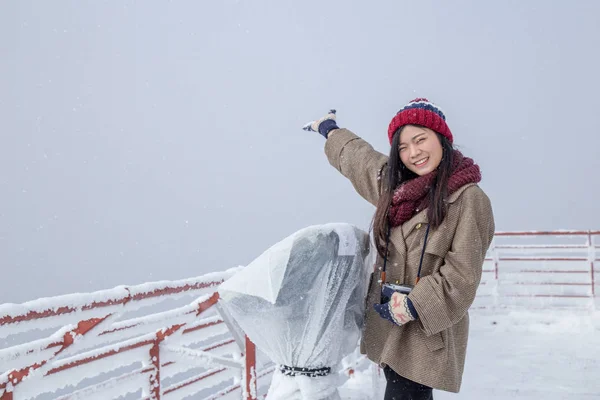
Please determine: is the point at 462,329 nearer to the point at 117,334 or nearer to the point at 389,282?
the point at 389,282

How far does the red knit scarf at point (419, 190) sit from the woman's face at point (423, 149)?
0.04 meters

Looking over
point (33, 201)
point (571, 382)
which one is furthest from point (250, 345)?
point (33, 201)

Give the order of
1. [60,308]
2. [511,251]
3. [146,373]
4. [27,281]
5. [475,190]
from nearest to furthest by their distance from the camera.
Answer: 1. [60,308]
2. [475,190]
3. [146,373]
4. [511,251]
5. [27,281]

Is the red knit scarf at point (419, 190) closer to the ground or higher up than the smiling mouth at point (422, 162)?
closer to the ground

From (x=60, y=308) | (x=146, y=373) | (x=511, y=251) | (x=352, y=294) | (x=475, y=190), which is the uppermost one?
(x=475, y=190)

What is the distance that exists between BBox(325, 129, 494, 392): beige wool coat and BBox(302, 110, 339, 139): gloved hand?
1.86 feet

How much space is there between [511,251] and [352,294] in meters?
6.31

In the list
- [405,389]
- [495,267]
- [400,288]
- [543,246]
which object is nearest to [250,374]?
[405,389]

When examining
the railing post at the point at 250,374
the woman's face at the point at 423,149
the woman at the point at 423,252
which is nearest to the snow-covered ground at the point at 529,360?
the railing post at the point at 250,374

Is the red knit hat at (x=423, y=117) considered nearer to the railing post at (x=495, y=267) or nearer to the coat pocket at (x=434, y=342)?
the coat pocket at (x=434, y=342)

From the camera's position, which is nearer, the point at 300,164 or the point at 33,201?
the point at 33,201

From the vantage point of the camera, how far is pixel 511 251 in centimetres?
734

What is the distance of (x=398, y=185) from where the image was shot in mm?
1769

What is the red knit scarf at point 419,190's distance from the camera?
1.64 metres
